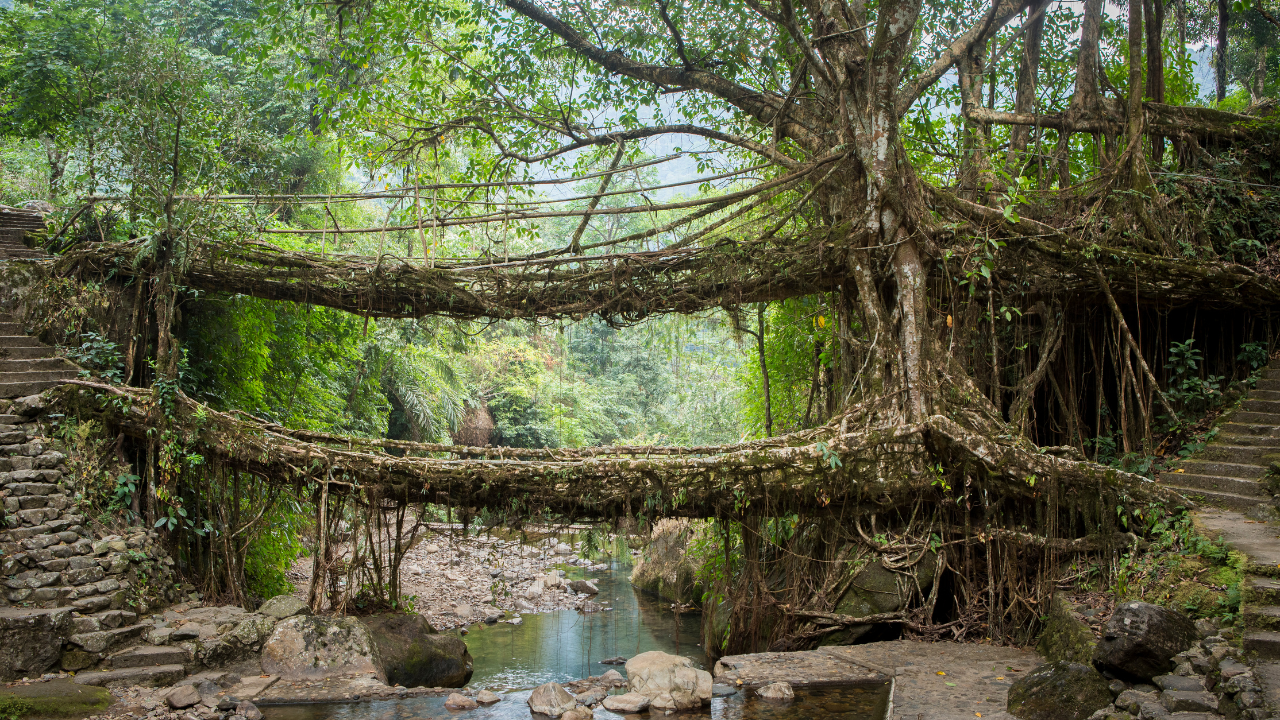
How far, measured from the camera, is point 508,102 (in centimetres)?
875

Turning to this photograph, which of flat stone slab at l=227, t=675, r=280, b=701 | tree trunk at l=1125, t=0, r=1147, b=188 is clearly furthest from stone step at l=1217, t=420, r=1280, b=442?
flat stone slab at l=227, t=675, r=280, b=701

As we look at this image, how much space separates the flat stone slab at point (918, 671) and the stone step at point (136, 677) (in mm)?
3895

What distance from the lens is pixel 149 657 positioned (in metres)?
5.76

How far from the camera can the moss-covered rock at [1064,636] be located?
16.2 ft

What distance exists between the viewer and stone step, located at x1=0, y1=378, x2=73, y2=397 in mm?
6977

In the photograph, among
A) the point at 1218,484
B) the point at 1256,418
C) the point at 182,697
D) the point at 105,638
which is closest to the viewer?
the point at 182,697

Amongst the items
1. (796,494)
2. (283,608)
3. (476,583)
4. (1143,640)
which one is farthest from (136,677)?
(476,583)

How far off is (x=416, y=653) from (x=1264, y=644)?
19.3 ft

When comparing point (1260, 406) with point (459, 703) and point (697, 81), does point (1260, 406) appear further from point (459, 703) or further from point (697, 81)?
point (459, 703)

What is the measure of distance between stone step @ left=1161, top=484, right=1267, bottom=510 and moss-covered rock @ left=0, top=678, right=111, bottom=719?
768 cm

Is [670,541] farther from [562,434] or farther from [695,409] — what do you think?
[562,434]

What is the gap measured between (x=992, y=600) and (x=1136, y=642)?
6.66ft

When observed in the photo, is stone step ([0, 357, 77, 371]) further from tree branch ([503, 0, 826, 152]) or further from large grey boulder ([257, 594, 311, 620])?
tree branch ([503, 0, 826, 152])

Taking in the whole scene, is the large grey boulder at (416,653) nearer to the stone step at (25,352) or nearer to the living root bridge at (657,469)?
the living root bridge at (657,469)
